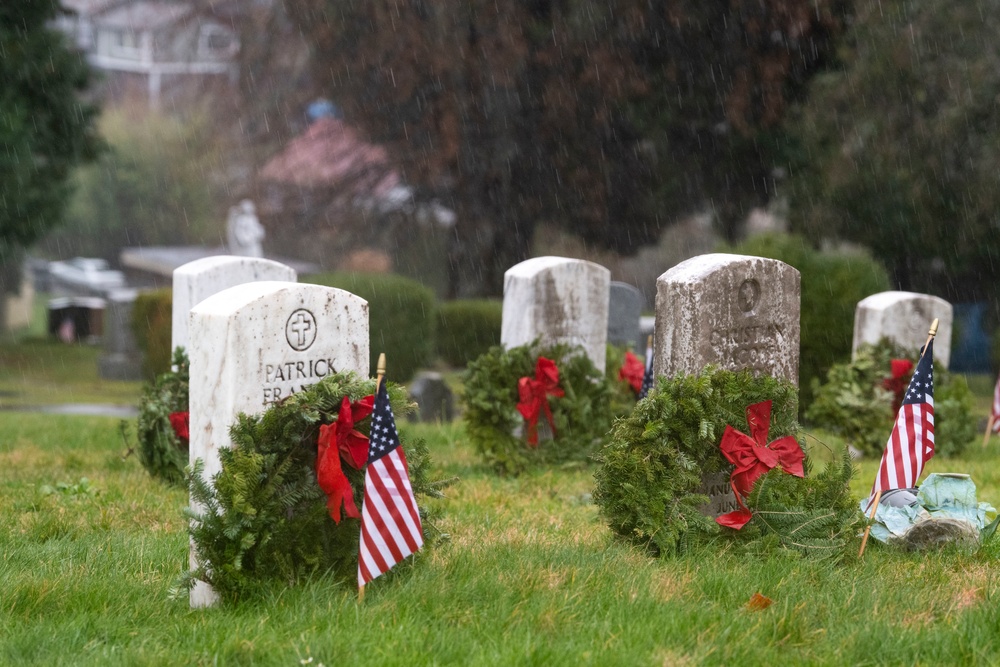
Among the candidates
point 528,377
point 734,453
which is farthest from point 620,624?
point 528,377

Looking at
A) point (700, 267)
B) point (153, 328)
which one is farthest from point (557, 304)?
point (153, 328)

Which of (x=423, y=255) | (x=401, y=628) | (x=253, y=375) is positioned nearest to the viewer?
(x=401, y=628)

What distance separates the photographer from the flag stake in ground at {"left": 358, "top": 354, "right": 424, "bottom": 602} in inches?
183

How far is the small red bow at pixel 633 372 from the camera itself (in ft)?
32.6

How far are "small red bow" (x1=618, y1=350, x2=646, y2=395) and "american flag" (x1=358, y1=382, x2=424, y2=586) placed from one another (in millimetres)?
5428

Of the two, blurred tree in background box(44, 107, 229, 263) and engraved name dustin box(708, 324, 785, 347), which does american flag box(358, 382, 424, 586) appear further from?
blurred tree in background box(44, 107, 229, 263)

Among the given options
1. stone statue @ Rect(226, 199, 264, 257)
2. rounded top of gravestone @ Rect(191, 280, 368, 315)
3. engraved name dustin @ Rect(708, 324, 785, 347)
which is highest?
stone statue @ Rect(226, 199, 264, 257)

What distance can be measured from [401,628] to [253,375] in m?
1.24

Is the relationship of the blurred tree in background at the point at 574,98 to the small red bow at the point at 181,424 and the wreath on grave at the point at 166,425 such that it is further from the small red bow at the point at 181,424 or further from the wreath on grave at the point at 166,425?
the small red bow at the point at 181,424

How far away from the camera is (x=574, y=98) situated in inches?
811

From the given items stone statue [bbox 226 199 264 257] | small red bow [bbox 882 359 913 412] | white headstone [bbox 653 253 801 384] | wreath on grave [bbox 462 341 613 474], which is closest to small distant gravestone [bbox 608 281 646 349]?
small red bow [bbox 882 359 913 412]

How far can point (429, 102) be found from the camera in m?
21.9

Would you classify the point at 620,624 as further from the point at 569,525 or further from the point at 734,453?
the point at 569,525

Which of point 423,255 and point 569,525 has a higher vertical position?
point 423,255
